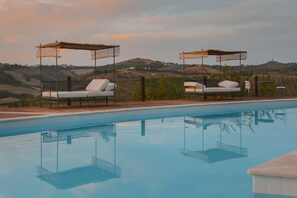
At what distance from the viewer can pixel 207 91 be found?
43.4 feet

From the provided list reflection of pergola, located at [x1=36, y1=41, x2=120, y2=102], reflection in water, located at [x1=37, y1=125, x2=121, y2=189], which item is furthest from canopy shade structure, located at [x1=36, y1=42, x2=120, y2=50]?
reflection in water, located at [x1=37, y1=125, x2=121, y2=189]

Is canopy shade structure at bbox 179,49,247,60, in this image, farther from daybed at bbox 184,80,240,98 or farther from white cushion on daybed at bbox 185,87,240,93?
white cushion on daybed at bbox 185,87,240,93

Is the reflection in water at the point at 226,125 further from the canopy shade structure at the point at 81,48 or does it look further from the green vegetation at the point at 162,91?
the green vegetation at the point at 162,91

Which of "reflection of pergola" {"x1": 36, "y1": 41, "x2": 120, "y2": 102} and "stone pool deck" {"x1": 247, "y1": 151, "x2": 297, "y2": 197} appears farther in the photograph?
"reflection of pergola" {"x1": 36, "y1": 41, "x2": 120, "y2": 102}

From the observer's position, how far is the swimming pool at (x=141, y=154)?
4301mm

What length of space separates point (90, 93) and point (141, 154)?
5.00 metres

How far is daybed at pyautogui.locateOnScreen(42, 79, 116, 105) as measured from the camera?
10.4m

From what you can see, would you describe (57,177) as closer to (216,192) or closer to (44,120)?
(216,192)

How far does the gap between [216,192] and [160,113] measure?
269 inches

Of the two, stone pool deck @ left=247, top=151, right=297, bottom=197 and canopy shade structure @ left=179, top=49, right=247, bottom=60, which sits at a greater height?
canopy shade structure @ left=179, top=49, right=247, bottom=60

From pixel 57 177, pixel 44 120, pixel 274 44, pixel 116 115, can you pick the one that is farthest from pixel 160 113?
pixel 274 44

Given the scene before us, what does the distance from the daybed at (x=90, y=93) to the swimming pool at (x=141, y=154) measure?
1230mm

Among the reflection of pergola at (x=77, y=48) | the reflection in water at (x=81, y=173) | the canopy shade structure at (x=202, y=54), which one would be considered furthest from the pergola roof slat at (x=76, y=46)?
the reflection in water at (x=81, y=173)

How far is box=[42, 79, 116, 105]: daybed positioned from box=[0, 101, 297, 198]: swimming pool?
1230mm
